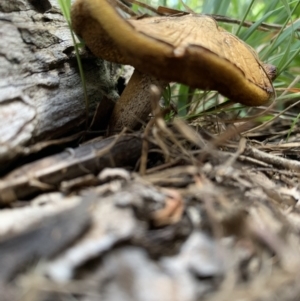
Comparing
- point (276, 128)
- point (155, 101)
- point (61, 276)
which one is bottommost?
point (276, 128)

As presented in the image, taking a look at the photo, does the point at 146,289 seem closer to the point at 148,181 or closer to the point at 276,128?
the point at 148,181

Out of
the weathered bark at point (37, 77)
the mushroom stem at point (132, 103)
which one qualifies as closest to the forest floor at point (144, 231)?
the weathered bark at point (37, 77)

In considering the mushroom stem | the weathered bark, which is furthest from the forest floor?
the mushroom stem

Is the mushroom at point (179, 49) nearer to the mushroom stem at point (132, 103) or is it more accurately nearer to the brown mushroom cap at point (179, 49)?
the brown mushroom cap at point (179, 49)

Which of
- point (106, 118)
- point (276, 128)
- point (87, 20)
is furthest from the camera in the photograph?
point (276, 128)

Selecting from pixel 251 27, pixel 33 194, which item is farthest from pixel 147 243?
pixel 251 27

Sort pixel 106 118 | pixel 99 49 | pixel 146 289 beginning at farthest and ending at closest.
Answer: pixel 106 118 < pixel 99 49 < pixel 146 289

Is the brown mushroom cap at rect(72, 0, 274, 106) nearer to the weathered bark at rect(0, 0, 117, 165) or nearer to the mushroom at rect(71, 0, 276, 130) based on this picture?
the mushroom at rect(71, 0, 276, 130)
